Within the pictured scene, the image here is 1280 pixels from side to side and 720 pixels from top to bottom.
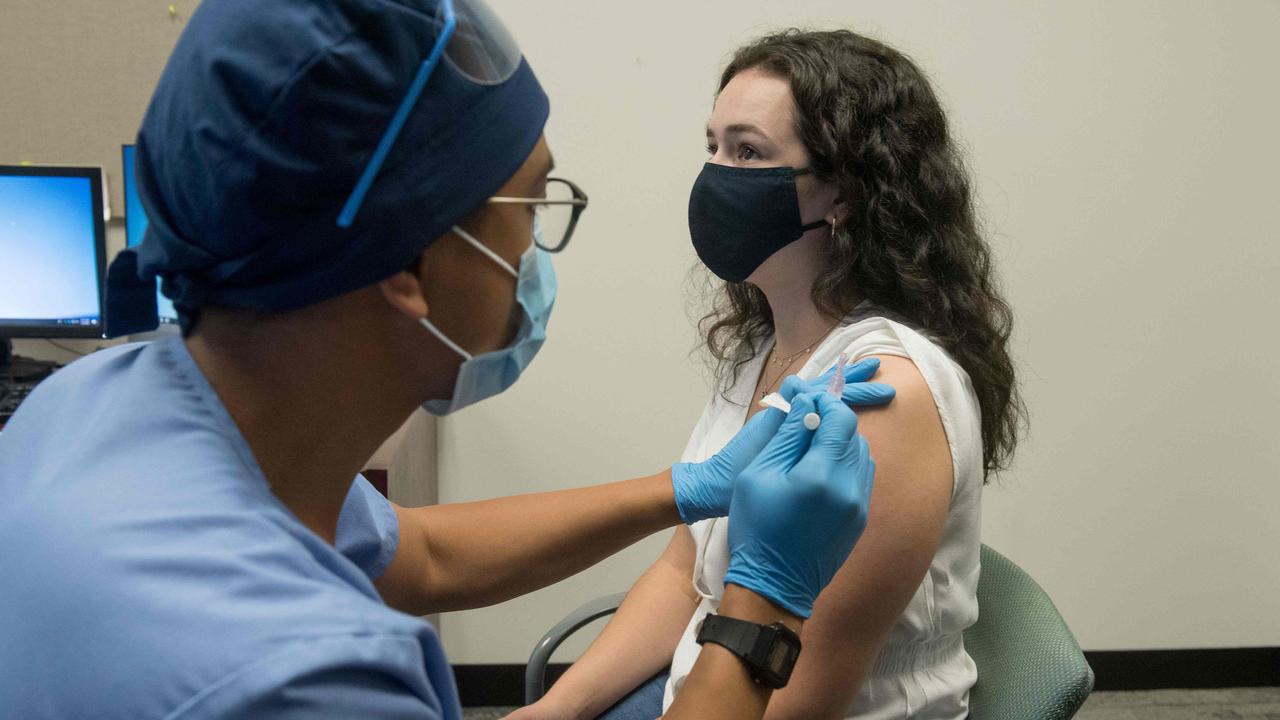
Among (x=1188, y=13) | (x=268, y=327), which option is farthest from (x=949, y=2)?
(x=268, y=327)

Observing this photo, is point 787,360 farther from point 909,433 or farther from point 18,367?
point 18,367

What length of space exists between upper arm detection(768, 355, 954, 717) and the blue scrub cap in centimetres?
61

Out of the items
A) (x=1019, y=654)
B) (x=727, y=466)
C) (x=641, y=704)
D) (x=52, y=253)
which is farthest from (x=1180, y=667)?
(x=52, y=253)

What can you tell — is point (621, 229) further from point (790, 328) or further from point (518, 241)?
point (518, 241)

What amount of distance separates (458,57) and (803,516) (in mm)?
538

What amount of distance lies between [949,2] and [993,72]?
21 centimetres

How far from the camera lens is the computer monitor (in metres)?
2.23

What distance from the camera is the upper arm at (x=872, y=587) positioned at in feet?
3.56

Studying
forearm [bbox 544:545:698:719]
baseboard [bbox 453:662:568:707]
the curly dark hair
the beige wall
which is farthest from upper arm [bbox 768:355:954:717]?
baseboard [bbox 453:662:568:707]

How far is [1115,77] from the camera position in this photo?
2.41 meters

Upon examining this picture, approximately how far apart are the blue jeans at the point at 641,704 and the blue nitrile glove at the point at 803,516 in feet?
1.64

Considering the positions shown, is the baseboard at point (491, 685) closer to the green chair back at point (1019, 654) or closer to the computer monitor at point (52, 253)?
the computer monitor at point (52, 253)

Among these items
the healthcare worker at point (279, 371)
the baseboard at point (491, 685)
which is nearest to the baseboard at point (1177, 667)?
the baseboard at point (491, 685)

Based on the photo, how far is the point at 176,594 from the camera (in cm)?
59
